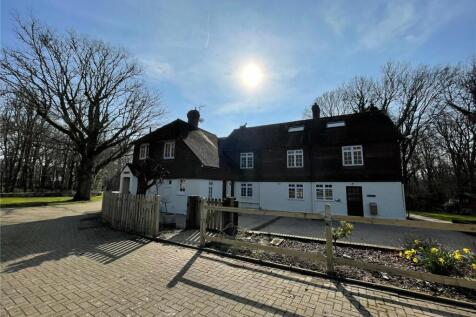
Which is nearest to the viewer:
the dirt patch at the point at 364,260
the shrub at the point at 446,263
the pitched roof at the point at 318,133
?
the dirt patch at the point at 364,260

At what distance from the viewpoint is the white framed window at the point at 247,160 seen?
22169 mm

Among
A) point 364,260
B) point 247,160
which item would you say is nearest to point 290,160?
point 247,160

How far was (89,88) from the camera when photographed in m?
22.3

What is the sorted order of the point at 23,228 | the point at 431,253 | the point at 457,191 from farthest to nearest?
the point at 457,191 → the point at 23,228 → the point at 431,253

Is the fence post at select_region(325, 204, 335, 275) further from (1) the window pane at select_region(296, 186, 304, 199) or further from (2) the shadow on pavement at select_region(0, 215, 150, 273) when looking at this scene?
(1) the window pane at select_region(296, 186, 304, 199)

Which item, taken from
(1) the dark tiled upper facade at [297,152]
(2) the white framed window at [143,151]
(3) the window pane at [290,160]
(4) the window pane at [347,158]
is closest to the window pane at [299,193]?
(1) the dark tiled upper facade at [297,152]

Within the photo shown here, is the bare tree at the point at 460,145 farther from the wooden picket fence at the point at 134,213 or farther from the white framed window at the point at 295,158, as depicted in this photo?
the wooden picket fence at the point at 134,213

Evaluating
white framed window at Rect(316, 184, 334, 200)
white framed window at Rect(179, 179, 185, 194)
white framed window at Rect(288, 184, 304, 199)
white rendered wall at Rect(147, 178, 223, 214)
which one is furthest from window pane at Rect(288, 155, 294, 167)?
white framed window at Rect(179, 179, 185, 194)

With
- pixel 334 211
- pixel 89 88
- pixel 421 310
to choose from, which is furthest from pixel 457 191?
pixel 89 88

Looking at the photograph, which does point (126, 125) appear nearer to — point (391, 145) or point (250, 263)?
point (250, 263)

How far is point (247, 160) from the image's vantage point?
2242cm

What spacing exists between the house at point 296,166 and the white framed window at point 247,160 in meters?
0.11

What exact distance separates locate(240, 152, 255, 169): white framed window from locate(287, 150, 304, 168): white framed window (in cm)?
387

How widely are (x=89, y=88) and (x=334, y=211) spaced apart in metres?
26.6
